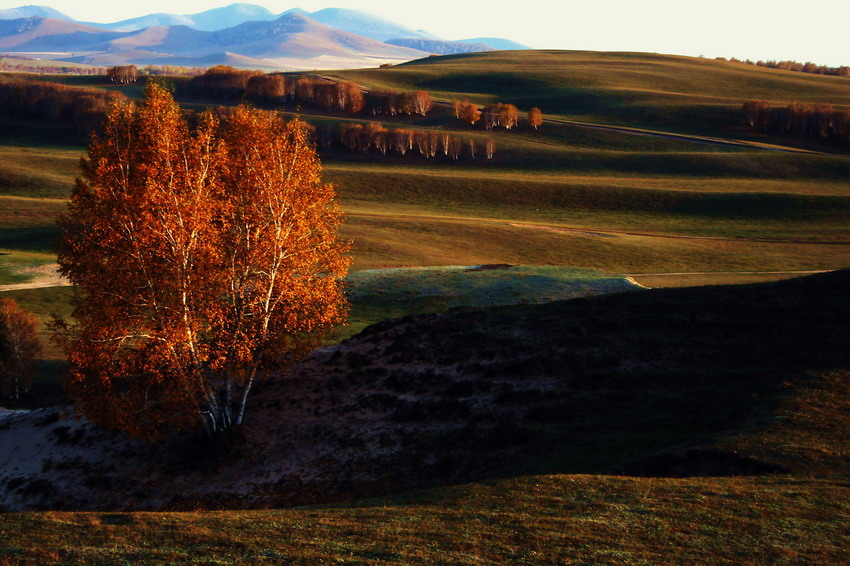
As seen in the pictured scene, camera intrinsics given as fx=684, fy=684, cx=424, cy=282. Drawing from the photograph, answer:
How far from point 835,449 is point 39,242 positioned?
92.6 meters

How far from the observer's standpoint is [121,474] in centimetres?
3186

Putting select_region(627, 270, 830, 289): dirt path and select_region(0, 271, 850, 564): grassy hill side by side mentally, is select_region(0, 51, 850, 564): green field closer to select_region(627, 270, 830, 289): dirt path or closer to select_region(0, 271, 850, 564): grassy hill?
select_region(0, 271, 850, 564): grassy hill

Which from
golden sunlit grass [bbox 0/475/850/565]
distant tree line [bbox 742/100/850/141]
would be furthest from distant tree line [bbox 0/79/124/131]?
golden sunlit grass [bbox 0/475/850/565]

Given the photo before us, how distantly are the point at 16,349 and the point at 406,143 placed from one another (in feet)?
431

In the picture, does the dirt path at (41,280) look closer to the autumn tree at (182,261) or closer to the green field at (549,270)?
the green field at (549,270)

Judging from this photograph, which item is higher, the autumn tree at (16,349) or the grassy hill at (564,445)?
the grassy hill at (564,445)

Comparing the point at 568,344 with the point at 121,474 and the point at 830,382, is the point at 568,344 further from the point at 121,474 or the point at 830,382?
the point at 121,474

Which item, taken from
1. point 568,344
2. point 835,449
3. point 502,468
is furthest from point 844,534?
point 568,344

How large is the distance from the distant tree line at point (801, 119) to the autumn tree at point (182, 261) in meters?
179

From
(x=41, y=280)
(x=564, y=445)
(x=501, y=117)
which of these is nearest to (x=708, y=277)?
(x=564, y=445)

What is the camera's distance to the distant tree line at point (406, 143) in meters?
170

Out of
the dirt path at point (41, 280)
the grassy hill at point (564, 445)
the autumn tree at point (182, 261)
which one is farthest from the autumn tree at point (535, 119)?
the autumn tree at point (182, 261)

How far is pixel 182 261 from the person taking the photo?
30906 mm

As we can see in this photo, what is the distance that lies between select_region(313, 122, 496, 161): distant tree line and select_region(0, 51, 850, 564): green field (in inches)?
158
